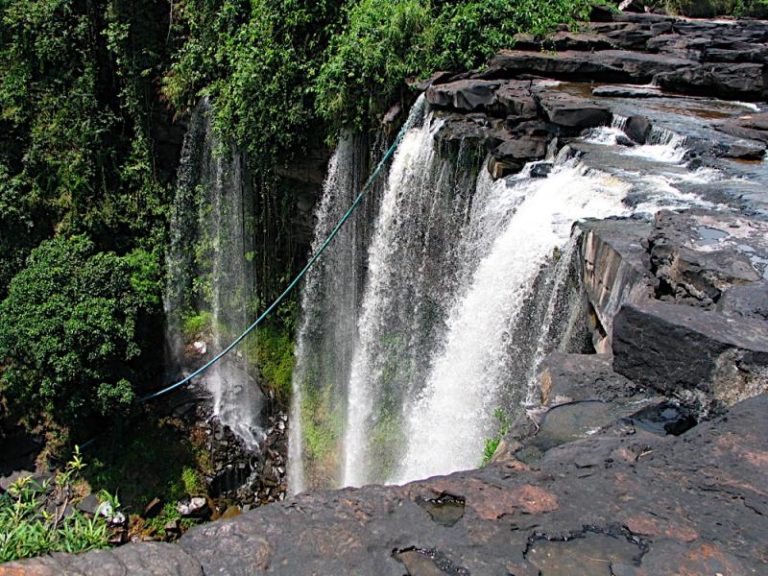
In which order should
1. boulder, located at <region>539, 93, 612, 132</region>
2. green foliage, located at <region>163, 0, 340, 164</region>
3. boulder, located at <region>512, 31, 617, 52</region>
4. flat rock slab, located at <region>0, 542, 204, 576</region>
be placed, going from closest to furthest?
flat rock slab, located at <region>0, 542, 204, 576</region> < boulder, located at <region>539, 93, 612, 132</region> < boulder, located at <region>512, 31, 617, 52</region> < green foliage, located at <region>163, 0, 340, 164</region>

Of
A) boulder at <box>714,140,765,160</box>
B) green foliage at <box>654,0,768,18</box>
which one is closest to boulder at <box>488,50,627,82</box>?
boulder at <box>714,140,765,160</box>

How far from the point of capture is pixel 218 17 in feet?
37.8

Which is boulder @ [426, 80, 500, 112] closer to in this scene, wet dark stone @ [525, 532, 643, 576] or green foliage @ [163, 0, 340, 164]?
green foliage @ [163, 0, 340, 164]

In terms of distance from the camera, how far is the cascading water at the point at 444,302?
5332mm

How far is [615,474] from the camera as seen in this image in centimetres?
246

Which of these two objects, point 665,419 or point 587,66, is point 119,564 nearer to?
point 665,419

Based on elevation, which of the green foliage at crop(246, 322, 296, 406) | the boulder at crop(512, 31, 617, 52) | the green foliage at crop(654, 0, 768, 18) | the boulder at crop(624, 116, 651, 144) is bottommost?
the green foliage at crop(246, 322, 296, 406)

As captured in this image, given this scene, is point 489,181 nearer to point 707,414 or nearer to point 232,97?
point 707,414

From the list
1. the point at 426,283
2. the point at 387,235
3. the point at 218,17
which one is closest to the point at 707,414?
the point at 426,283

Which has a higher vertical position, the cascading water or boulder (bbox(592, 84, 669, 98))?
boulder (bbox(592, 84, 669, 98))

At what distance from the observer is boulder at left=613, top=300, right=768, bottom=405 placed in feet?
9.09

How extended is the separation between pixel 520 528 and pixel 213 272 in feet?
35.0

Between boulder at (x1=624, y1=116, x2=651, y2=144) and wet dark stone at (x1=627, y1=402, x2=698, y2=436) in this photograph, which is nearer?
wet dark stone at (x1=627, y1=402, x2=698, y2=436)

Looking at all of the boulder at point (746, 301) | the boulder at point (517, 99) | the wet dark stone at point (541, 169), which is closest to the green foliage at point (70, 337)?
the boulder at point (517, 99)
